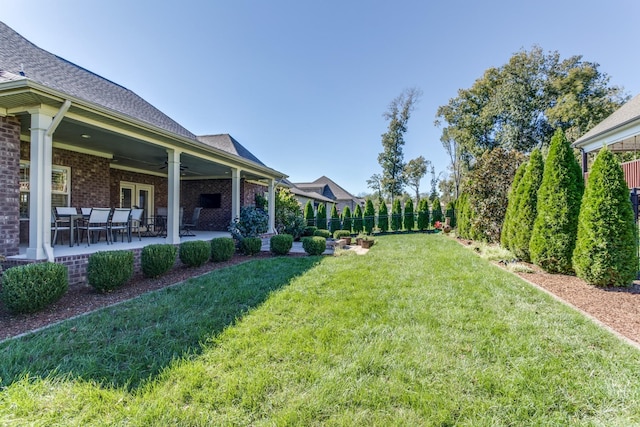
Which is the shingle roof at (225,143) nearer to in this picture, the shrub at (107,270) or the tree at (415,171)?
the shrub at (107,270)

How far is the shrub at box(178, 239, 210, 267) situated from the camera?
6.98 m

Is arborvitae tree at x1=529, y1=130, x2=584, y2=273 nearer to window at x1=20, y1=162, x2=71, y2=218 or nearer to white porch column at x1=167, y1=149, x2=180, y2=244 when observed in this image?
white porch column at x1=167, y1=149, x2=180, y2=244

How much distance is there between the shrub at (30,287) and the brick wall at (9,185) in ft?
5.39

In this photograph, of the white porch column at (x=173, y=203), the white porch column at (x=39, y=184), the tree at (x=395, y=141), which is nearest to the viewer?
the white porch column at (x=39, y=184)

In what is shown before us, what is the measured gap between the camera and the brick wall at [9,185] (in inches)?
198

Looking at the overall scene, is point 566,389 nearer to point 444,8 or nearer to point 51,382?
point 51,382

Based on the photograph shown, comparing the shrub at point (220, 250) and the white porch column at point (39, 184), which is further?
the shrub at point (220, 250)

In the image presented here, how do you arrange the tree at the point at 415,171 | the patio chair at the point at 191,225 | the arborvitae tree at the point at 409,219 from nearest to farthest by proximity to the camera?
the patio chair at the point at 191,225 < the arborvitae tree at the point at 409,219 < the tree at the point at 415,171

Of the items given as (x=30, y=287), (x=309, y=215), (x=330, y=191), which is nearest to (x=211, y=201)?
(x=309, y=215)

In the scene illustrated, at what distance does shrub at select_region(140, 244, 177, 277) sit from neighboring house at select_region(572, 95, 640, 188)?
14406mm

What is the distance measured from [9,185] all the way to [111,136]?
244 cm

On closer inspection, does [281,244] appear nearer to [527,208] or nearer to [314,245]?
[314,245]

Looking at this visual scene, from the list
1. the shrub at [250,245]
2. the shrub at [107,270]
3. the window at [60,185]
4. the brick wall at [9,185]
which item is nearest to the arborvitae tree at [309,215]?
the shrub at [250,245]

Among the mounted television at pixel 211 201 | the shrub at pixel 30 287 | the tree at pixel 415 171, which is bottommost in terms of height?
the shrub at pixel 30 287
